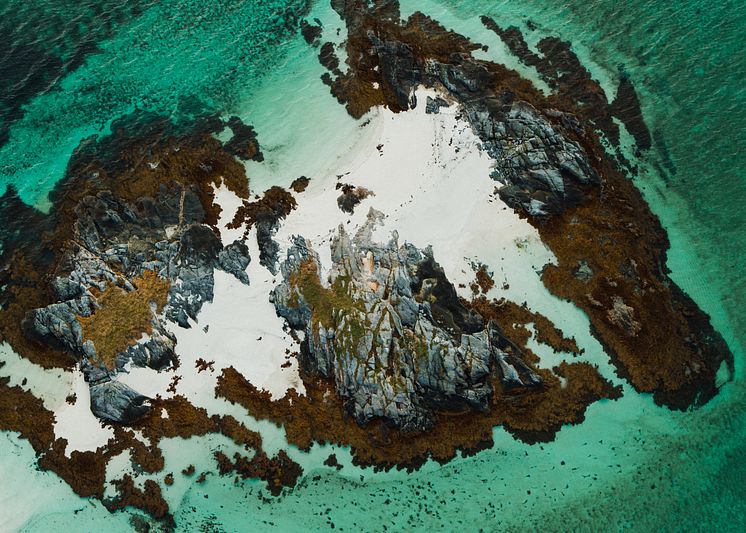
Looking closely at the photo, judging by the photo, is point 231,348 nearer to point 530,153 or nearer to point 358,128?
point 358,128

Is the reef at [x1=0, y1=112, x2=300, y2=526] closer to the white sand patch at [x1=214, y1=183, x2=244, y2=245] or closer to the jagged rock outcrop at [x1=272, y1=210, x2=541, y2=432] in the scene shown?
the white sand patch at [x1=214, y1=183, x2=244, y2=245]

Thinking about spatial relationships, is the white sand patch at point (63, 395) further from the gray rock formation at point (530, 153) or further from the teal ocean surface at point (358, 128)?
the gray rock formation at point (530, 153)

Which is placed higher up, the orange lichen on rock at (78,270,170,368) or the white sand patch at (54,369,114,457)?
the orange lichen on rock at (78,270,170,368)

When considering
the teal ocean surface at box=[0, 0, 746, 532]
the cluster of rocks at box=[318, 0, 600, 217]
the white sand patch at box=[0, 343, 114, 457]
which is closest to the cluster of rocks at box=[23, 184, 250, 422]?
the white sand patch at box=[0, 343, 114, 457]

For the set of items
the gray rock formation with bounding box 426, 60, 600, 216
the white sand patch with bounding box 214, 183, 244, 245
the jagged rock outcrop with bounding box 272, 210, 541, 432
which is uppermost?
the white sand patch with bounding box 214, 183, 244, 245

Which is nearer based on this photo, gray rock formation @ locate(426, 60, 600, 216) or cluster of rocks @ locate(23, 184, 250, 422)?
cluster of rocks @ locate(23, 184, 250, 422)
